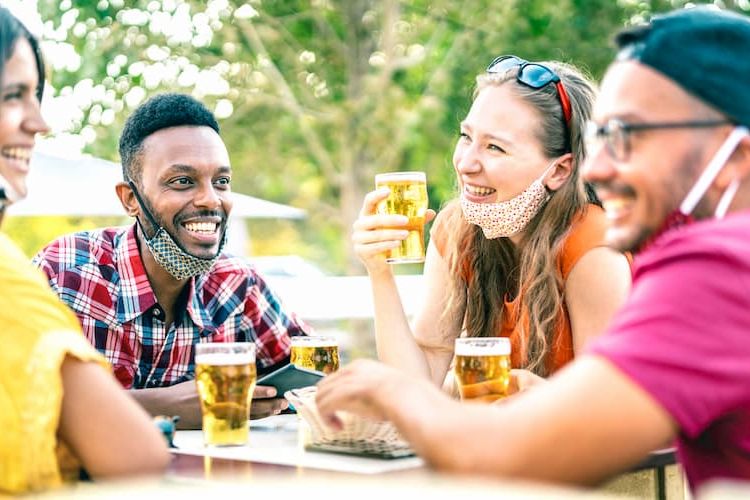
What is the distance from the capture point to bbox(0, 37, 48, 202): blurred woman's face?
2572 millimetres

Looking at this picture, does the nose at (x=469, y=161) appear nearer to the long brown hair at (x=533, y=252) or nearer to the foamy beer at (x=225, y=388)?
the long brown hair at (x=533, y=252)

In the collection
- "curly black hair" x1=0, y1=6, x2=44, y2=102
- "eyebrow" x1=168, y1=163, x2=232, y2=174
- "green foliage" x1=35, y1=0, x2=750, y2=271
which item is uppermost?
"green foliage" x1=35, y1=0, x2=750, y2=271

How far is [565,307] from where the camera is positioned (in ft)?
12.9

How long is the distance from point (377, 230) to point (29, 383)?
77.0 inches

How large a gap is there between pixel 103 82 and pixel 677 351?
8606 millimetres

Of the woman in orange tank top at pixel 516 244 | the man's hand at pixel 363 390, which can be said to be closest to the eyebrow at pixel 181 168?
the woman in orange tank top at pixel 516 244

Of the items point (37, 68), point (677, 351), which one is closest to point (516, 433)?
point (677, 351)

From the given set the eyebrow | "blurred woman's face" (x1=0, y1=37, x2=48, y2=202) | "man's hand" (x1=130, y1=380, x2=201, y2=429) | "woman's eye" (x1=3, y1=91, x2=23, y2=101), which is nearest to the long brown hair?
the eyebrow

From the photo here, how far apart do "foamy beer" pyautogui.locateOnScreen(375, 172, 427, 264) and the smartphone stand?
0.69 meters

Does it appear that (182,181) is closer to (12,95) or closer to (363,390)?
(12,95)

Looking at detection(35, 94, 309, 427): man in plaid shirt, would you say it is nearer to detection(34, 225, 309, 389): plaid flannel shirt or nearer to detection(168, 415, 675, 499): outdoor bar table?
detection(34, 225, 309, 389): plaid flannel shirt

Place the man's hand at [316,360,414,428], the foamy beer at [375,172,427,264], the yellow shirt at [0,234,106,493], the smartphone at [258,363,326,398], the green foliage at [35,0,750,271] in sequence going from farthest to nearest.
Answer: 1. the green foliage at [35,0,750,271]
2. the foamy beer at [375,172,427,264]
3. the smartphone at [258,363,326,398]
4. the man's hand at [316,360,414,428]
5. the yellow shirt at [0,234,106,493]

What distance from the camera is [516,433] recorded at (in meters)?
1.93

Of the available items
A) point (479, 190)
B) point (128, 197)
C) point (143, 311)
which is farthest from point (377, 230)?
point (128, 197)
